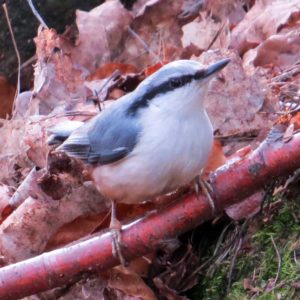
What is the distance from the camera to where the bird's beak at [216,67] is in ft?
9.34

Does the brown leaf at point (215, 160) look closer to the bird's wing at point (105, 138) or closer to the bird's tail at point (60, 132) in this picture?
the bird's wing at point (105, 138)

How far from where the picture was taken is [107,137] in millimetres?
3248

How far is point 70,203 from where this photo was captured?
→ 3.62 metres

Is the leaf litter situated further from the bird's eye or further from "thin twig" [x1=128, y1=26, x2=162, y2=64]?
the bird's eye

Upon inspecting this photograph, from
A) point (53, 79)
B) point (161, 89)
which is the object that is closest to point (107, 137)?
point (161, 89)

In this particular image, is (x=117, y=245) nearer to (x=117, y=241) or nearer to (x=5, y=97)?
(x=117, y=241)

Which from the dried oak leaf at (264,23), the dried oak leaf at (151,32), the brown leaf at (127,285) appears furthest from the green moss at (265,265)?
the dried oak leaf at (151,32)

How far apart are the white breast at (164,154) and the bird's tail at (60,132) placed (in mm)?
737

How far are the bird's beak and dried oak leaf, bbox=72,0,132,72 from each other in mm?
2240

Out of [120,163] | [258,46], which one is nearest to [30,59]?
[258,46]

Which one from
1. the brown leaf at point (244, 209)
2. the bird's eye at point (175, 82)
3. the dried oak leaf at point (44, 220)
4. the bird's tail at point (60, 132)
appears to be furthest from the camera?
the bird's tail at point (60, 132)

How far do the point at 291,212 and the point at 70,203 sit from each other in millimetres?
1064

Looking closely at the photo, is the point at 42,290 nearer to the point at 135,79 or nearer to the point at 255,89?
the point at 255,89

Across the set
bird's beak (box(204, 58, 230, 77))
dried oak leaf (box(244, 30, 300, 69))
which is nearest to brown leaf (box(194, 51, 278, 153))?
dried oak leaf (box(244, 30, 300, 69))
